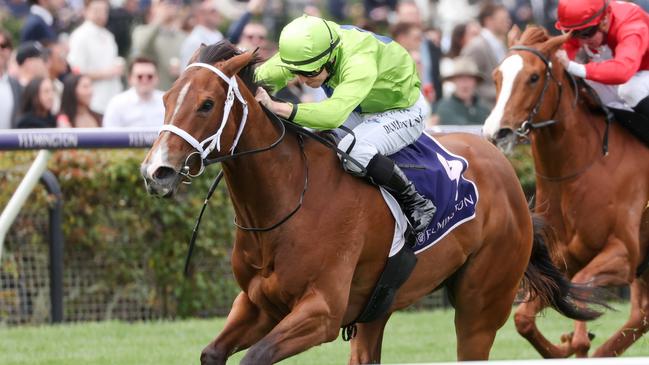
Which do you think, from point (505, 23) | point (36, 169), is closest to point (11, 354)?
point (36, 169)

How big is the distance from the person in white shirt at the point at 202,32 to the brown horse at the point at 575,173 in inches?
194

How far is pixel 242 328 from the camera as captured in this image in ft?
16.2

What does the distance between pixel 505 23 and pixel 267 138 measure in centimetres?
800

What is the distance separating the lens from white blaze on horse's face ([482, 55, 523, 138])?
6.23 metres

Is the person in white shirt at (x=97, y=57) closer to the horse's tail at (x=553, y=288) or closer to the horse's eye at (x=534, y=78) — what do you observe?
the horse's eye at (x=534, y=78)

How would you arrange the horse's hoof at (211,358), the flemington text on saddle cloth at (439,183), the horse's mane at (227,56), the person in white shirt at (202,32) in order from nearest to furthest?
the horse's mane at (227,56)
the horse's hoof at (211,358)
the flemington text on saddle cloth at (439,183)
the person in white shirt at (202,32)

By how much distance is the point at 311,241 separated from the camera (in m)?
4.74

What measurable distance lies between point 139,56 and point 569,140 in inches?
173

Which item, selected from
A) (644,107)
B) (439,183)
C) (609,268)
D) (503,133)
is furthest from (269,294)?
(644,107)

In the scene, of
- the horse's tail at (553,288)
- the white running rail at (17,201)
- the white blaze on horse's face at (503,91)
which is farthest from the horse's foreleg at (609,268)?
the white running rail at (17,201)

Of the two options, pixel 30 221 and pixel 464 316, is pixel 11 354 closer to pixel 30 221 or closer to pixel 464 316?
pixel 30 221

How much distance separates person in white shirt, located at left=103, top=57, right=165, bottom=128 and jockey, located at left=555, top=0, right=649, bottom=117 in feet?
12.0

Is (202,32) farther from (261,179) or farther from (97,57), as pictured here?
(261,179)

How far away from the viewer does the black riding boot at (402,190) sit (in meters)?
4.92
